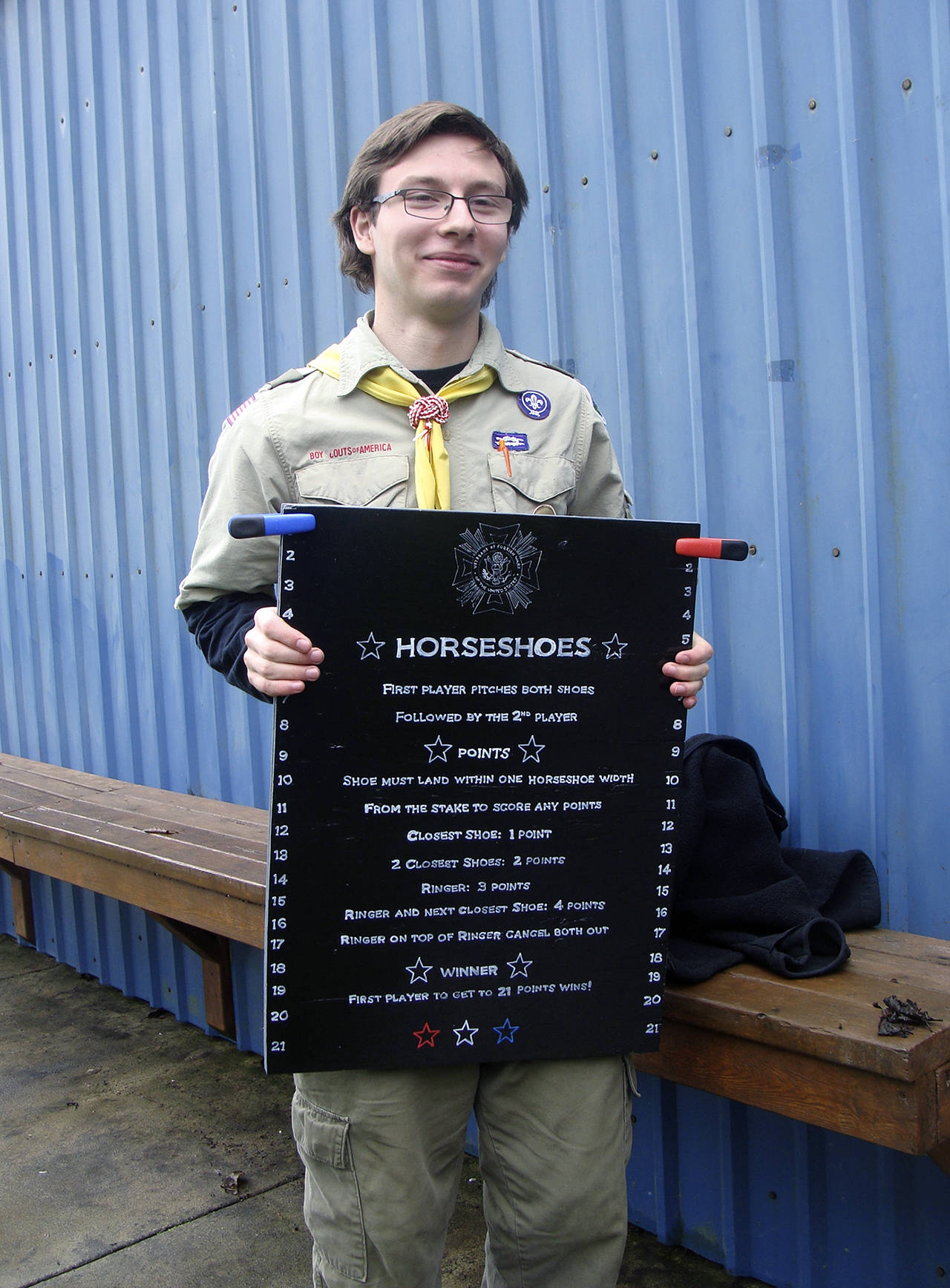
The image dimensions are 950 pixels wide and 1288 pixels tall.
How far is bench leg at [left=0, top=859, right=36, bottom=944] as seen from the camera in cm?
507

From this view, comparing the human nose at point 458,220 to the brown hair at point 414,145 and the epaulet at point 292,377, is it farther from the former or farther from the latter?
the epaulet at point 292,377

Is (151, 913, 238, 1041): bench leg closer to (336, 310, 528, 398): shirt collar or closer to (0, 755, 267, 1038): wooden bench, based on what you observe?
(0, 755, 267, 1038): wooden bench

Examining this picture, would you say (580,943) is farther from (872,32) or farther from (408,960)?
(872,32)

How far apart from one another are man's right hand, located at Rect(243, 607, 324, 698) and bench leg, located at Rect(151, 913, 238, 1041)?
242 centimetres

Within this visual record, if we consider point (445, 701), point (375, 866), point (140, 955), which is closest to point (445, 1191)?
point (375, 866)

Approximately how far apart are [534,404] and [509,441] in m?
0.10

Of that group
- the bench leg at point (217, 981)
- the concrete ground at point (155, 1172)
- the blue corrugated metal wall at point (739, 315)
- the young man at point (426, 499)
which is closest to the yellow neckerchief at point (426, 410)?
the young man at point (426, 499)

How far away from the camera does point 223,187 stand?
3.90 m

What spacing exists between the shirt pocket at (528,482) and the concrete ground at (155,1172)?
1.84m

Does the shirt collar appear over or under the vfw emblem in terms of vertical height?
over

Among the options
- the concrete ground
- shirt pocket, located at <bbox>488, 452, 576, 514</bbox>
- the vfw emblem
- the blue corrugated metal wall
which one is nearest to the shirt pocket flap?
shirt pocket, located at <bbox>488, 452, 576, 514</bbox>

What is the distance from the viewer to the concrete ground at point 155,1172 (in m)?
2.73

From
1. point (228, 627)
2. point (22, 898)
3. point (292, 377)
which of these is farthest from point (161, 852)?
point (22, 898)

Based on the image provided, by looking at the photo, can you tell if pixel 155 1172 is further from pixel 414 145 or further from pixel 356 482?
pixel 414 145
